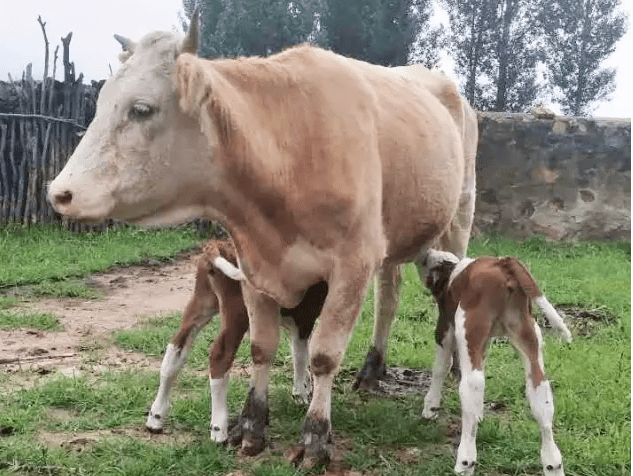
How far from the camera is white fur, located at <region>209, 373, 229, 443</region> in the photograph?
378 centimetres

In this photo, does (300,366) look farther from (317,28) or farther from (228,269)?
(317,28)

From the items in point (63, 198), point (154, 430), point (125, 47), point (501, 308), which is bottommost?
point (154, 430)

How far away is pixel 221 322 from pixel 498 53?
2185 cm

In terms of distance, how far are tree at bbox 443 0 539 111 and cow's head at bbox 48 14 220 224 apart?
70.2 ft

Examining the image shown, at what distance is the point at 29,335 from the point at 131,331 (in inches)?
28.0

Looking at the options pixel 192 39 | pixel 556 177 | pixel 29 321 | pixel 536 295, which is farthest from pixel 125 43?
pixel 556 177

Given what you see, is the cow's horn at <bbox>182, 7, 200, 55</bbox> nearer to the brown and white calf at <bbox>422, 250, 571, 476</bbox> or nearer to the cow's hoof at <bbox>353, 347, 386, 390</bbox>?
the brown and white calf at <bbox>422, 250, 571, 476</bbox>

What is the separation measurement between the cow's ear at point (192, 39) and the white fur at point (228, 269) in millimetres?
1003

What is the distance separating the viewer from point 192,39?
3.06 meters

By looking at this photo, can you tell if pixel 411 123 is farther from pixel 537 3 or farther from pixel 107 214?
pixel 537 3

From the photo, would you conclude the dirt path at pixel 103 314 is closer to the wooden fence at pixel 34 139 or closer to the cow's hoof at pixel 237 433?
the cow's hoof at pixel 237 433

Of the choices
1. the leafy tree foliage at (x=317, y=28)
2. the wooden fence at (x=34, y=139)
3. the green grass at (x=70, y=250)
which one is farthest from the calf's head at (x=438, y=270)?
the leafy tree foliage at (x=317, y=28)

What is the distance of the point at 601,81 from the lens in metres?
23.5

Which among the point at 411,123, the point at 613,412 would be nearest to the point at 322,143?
the point at 411,123
